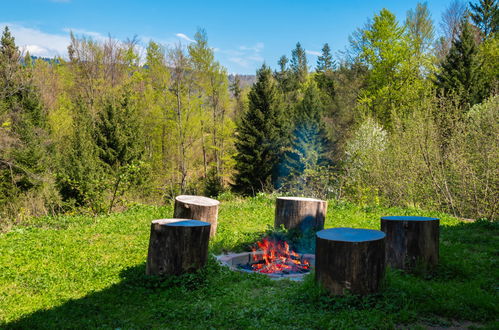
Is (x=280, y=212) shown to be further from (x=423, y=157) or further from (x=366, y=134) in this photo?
(x=366, y=134)

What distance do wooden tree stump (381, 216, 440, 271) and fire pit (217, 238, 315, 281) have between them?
1.34 metres

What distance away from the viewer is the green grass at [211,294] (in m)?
3.93

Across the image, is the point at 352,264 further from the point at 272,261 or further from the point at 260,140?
the point at 260,140

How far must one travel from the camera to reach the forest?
1273cm

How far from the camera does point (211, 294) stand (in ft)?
15.6

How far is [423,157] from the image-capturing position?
12.7 meters

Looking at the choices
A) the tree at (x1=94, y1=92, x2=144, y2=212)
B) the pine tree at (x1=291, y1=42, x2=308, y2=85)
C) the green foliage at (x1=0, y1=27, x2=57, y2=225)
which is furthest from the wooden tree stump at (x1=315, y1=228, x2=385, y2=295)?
the pine tree at (x1=291, y1=42, x2=308, y2=85)

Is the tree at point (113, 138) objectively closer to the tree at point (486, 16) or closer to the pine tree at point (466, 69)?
the pine tree at point (466, 69)

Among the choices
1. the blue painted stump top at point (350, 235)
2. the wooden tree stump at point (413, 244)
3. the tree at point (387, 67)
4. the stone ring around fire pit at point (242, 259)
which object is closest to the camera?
the blue painted stump top at point (350, 235)

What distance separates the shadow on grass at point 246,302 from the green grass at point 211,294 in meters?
0.01

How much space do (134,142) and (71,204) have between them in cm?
927

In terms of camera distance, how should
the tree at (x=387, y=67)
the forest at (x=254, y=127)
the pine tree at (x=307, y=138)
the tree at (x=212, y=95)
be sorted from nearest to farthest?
the forest at (x=254, y=127) → the pine tree at (x=307, y=138) → the tree at (x=387, y=67) → the tree at (x=212, y=95)

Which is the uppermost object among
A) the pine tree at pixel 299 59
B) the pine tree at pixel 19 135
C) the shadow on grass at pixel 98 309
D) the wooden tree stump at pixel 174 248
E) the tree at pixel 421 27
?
the pine tree at pixel 299 59

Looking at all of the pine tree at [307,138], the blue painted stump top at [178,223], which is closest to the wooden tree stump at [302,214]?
the blue painted stump top at [178,223]
